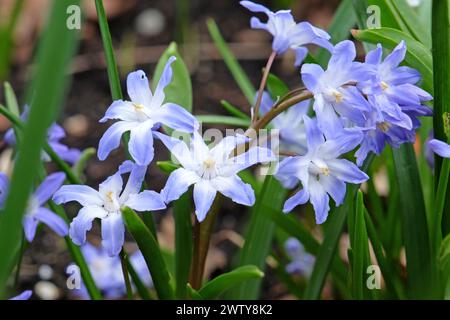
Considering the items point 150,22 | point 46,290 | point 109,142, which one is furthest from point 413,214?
point 150,22

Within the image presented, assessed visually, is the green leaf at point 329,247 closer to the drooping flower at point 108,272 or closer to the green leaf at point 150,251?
the green leaf at point 150,251

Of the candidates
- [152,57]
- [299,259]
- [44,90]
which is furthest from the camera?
[152,57]

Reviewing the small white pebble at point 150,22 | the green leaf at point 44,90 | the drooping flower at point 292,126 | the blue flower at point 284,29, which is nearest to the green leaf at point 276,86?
the drooping flower at point 292,126

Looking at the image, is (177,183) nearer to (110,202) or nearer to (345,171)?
(110,202)

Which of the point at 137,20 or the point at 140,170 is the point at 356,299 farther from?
the point at 137,20

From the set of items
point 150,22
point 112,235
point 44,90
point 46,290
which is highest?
point 150,22

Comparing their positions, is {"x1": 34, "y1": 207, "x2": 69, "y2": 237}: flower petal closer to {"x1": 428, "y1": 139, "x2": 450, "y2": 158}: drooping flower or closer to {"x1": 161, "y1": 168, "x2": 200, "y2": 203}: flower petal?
{"x1": 161, "y1": 168, "x2": 200, "y2": 203}: flower petal
